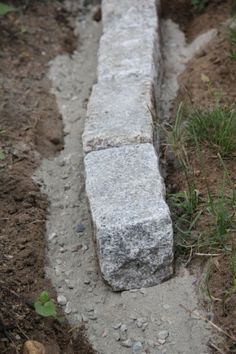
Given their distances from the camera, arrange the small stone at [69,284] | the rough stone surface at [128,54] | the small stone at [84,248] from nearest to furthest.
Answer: the small stone at [69,284] → the small stone at [84,248] → the rough stone surface at [128,54]

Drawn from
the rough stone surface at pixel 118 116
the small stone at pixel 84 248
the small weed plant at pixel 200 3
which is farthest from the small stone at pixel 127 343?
the small weed plant at pixel 200 3

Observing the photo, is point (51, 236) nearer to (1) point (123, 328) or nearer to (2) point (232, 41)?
(1) point (123, 328)

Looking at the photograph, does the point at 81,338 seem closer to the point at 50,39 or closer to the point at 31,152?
the point at 31,152

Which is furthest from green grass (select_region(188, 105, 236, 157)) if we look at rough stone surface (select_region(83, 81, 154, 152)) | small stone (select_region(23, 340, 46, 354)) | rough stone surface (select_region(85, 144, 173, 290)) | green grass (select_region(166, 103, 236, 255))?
small stone (select_region(23, 340, 46, 354))

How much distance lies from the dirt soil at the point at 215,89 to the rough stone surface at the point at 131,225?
21 cm

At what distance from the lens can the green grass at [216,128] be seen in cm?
301

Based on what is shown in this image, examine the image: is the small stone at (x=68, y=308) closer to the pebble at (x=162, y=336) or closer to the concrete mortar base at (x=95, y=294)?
the concrete mortar base at (x=95, y=294)

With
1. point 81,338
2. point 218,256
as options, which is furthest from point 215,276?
point 81,338

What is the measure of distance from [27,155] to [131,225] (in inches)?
34.1

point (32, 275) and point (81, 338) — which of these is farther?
point (32, 275)

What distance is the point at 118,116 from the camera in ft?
10.5

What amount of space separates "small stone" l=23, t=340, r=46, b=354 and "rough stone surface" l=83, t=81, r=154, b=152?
3.17ft

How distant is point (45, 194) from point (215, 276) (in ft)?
3.00

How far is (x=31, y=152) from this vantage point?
10.8 ft
